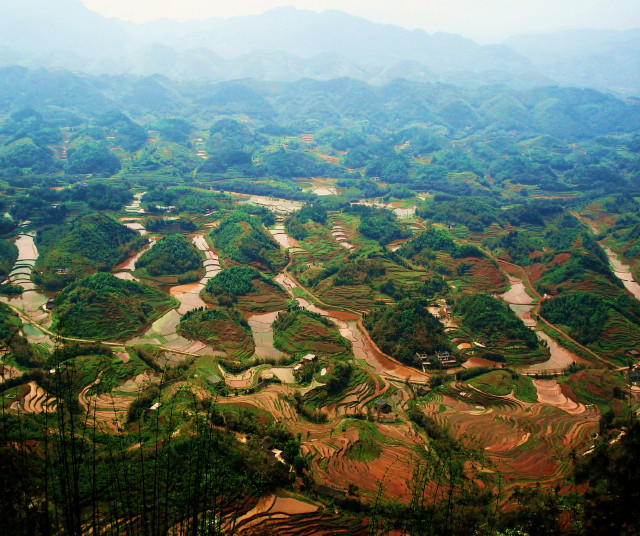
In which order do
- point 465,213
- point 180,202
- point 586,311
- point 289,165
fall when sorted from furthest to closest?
1. point 289,165
2. point 465,213
3. point 180,202
4. point 586,311

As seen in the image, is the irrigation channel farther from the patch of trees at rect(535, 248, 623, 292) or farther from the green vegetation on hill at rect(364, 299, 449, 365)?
the green vegetation on hill at rect(364, 299, 449, 365)

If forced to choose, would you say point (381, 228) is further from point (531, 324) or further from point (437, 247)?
point (531, 324)

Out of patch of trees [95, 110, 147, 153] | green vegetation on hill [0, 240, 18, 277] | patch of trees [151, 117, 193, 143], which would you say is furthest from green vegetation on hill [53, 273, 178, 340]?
patch of trees [151, 117, 193, 143]

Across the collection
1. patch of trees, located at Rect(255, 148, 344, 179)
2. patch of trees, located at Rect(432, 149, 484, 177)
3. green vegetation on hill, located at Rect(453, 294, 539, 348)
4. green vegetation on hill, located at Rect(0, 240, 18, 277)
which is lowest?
green vegetation on hill, located at Rect(0, 240, 18, 277)

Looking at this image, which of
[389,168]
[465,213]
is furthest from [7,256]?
[389,168]

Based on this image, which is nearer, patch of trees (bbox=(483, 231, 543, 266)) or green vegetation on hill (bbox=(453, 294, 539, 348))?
green vegetation on hill (bbox=(453, 294, 539, 348))

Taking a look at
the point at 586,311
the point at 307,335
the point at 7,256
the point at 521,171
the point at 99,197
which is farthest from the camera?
the point at 521,171
